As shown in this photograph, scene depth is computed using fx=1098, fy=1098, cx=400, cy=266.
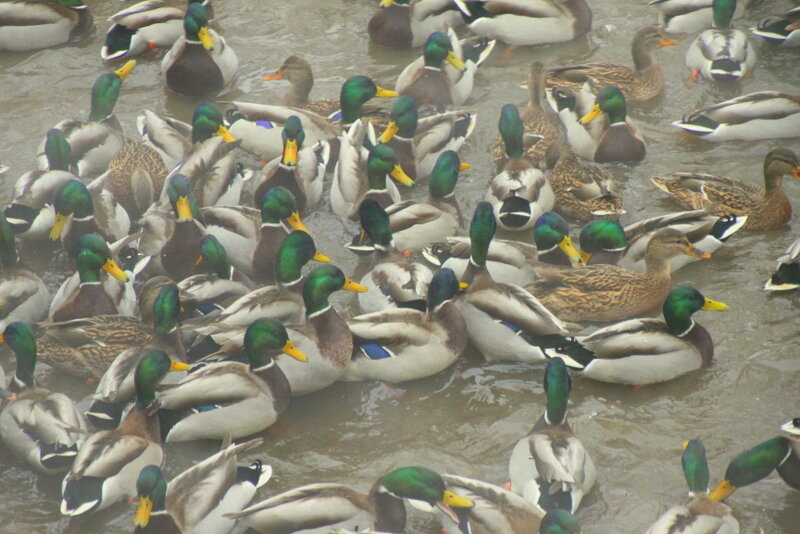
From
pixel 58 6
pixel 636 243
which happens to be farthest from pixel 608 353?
pixel 58 6

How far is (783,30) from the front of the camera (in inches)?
392

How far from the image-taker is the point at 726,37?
383 inches

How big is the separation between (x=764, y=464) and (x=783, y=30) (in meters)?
5.63

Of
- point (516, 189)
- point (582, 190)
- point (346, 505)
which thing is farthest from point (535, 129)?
point (346, 505)

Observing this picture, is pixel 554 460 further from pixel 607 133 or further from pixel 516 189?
pixel 607 133

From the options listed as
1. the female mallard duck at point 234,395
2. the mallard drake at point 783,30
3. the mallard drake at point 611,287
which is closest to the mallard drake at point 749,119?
the mallard drake at point 783,30

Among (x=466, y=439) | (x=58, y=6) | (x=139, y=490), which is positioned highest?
(x=58, y=6)

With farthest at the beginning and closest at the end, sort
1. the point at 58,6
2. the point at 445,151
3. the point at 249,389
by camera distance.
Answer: the point at 58,6 → the point at 445,151 → the point at 249,389

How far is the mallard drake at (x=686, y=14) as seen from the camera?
34.3 feet

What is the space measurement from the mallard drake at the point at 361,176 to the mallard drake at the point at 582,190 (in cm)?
114

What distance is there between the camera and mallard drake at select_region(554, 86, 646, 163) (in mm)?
8688

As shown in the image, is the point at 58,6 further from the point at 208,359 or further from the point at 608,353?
the point at 608,353

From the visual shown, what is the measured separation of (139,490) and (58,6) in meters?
7.00

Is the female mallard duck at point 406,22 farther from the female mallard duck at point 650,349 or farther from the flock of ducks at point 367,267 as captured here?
the female mallard duck at point 650,349
